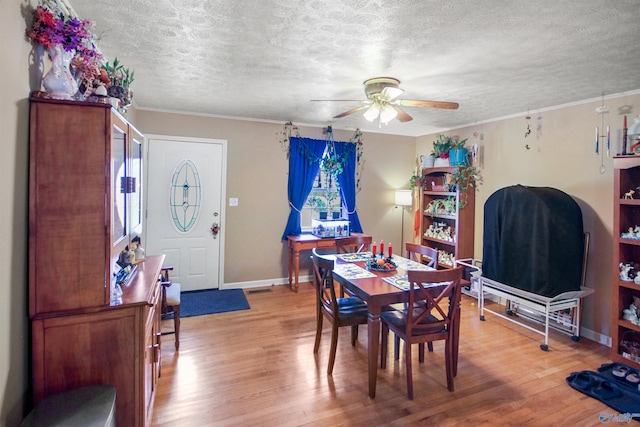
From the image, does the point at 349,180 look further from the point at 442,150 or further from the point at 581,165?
the point at 581,165

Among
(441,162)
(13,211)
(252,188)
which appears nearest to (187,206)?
(252,188)

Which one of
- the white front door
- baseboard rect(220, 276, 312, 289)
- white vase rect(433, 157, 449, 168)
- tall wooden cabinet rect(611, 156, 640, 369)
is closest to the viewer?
tall wooden cabinet rect(611, 156, 640, 369)

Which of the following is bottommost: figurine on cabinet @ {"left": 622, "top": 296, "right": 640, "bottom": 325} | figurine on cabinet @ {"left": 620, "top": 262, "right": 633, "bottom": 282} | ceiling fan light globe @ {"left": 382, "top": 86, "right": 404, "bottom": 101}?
figurine on cabinet @ {"left": 622, "top": 296, "right": 640, "bottom": 325}

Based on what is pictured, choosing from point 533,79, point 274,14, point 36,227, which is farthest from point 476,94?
point 36,227

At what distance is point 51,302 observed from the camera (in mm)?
1466

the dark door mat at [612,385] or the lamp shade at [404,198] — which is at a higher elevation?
the lamp shade at [404,198]

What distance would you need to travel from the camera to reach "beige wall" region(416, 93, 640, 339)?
10.2ft

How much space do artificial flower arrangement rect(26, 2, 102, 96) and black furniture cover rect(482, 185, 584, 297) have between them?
12.5 feet

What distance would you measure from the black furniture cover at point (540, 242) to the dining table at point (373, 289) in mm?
1196

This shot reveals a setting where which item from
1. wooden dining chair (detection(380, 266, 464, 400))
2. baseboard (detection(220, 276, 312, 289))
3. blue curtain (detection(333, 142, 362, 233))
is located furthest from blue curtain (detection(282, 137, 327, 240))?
wooden dining chair (detection(380, 266, 464, 400))

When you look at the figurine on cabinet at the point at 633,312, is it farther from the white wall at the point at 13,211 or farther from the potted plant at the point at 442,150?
the white wall at the point at 13,211

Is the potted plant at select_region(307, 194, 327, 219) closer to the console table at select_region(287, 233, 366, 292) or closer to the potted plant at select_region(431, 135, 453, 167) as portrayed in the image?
the console table at select_region(287, 233, 366, 292)

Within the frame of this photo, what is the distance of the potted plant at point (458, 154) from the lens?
441cm

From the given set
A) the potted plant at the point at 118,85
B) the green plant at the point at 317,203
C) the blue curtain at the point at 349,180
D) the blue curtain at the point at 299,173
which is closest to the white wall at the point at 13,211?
the potted plant at the point at 118,85
